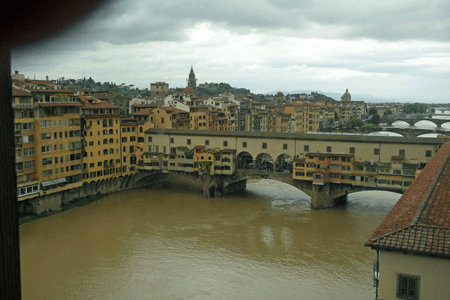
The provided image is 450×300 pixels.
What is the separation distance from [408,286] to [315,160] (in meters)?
13.5

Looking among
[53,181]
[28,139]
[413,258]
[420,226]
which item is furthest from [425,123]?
→ [413,258]

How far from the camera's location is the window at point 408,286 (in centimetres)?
568

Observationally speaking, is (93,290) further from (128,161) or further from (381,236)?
(128,161)

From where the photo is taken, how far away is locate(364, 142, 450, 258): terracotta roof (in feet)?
18.6

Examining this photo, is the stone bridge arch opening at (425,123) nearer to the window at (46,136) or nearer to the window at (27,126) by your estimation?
the window at (46,136)

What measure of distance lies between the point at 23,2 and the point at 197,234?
1372 cm

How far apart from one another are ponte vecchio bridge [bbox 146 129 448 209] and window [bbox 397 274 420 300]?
1243cm

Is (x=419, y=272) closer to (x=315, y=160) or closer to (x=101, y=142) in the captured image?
(x=315, y=160)

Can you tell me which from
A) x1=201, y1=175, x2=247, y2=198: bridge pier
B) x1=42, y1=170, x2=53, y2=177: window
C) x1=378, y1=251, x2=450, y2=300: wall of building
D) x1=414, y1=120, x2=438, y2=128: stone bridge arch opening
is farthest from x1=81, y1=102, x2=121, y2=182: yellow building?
x1=414, y1=120, x2=438, y2=128: stone bridge arch opening

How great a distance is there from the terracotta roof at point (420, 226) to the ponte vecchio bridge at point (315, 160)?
10006 mm

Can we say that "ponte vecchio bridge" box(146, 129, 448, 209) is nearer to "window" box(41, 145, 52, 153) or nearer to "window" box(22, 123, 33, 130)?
"window" box(41, 145, 52, 153)

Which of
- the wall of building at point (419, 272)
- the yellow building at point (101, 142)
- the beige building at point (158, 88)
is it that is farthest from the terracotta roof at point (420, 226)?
the beige building at point (158, 88)

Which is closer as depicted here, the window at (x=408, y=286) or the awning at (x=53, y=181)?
the window at (x=408, y=286)

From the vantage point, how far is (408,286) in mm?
5746
